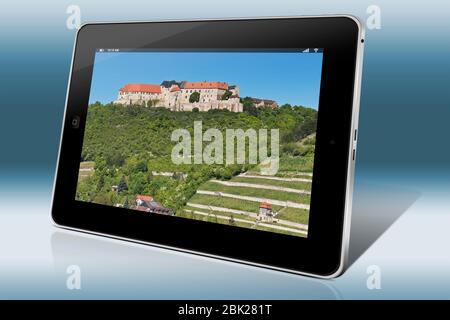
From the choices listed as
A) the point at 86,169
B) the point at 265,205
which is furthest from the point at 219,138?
the point at 86,169

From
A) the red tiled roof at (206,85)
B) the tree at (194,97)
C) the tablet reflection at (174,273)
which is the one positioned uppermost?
the red tiled roof at (206,85)

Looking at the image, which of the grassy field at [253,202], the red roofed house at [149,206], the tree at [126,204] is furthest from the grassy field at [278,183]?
the tree at [126,204]

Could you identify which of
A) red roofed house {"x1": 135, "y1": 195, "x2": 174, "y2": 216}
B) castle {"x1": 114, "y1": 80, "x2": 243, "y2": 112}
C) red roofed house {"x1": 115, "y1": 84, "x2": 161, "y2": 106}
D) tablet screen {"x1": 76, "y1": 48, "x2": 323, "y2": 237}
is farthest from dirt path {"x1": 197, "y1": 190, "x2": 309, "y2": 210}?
red roofed house {"x1": 115, "y1": 84, "x2": 161, "y2": 106}

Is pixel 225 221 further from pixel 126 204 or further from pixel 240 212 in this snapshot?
pixel 126 204

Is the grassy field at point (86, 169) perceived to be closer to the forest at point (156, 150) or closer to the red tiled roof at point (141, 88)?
the forest at point (156, 150)

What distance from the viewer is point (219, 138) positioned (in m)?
1.81

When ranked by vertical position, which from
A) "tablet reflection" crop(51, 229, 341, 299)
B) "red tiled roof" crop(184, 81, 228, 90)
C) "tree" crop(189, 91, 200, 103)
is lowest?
"tablet reflection" crop(51, 229, 341, 299)

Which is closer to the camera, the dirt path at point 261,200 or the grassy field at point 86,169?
the dirt path at point 261,200

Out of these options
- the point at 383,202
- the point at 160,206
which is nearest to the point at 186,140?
the point at 160,206

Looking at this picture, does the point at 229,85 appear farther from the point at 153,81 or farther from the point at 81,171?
the point at 81,171

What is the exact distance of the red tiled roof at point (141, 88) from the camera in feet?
6.32

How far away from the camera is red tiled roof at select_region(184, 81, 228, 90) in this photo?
1.79 metres

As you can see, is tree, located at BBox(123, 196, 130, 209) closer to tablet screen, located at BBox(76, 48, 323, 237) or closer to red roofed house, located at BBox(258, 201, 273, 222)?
tablet screen, located at BBox(76, 48, 323, 237)

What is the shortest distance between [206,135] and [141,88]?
28cm
